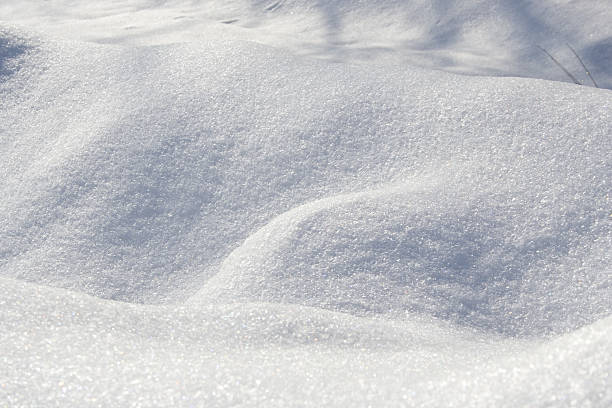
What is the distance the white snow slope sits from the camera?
631 millimetres

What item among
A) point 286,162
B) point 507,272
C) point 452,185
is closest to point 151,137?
point 286,162

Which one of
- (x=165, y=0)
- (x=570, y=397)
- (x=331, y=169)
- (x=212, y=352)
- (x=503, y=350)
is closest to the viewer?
(x=570, y=397)

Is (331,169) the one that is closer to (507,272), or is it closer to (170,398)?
(507,272)

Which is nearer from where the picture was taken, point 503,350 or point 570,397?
point 570,397

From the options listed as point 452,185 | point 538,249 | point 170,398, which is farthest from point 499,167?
point 170,398

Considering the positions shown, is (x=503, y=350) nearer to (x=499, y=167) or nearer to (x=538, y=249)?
(x=538, y=249)

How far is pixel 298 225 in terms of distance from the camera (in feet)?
3.50

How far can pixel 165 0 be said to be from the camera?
231 cm

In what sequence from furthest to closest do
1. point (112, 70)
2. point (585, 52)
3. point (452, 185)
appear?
point (585, 52), point (112, 70), point (452, 185)

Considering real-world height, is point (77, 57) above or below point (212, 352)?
above

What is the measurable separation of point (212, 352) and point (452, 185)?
1.99 ft

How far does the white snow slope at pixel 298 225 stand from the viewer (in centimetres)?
63

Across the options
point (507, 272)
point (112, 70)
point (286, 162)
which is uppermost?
point (112, 70)

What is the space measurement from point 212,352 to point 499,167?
0.70 m
